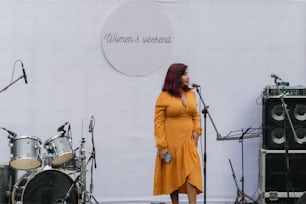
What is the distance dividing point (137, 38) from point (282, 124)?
7.30 feet

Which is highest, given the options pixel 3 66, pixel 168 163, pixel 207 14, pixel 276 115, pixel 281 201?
pixel 207 14

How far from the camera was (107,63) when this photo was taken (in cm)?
815

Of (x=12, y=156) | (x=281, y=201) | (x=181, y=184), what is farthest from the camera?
(x=281, y=201)

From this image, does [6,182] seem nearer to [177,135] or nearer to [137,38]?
[177,135]

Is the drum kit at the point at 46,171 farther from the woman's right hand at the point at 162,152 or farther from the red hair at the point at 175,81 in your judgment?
the red hair at the point at 175,81

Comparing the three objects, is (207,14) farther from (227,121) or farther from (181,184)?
(181,184)

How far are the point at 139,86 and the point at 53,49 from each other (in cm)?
125

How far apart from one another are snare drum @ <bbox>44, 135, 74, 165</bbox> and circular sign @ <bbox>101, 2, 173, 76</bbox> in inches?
55.2

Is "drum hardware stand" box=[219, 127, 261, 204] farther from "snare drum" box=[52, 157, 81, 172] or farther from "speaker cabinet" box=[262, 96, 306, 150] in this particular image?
"snare drum" box=[52, 157, 81, 172]

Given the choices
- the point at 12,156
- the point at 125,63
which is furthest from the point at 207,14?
the point at 12,156

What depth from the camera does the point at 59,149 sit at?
23.8 feet

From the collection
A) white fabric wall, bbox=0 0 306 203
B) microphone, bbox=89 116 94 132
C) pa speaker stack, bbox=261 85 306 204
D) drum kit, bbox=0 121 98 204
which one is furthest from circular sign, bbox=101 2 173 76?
pa speaker stack, bbox=261 85 306 204

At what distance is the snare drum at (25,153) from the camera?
7.16m

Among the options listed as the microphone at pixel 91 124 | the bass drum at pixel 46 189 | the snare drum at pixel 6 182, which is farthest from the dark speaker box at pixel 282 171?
the snare drum at pixel 6 182
